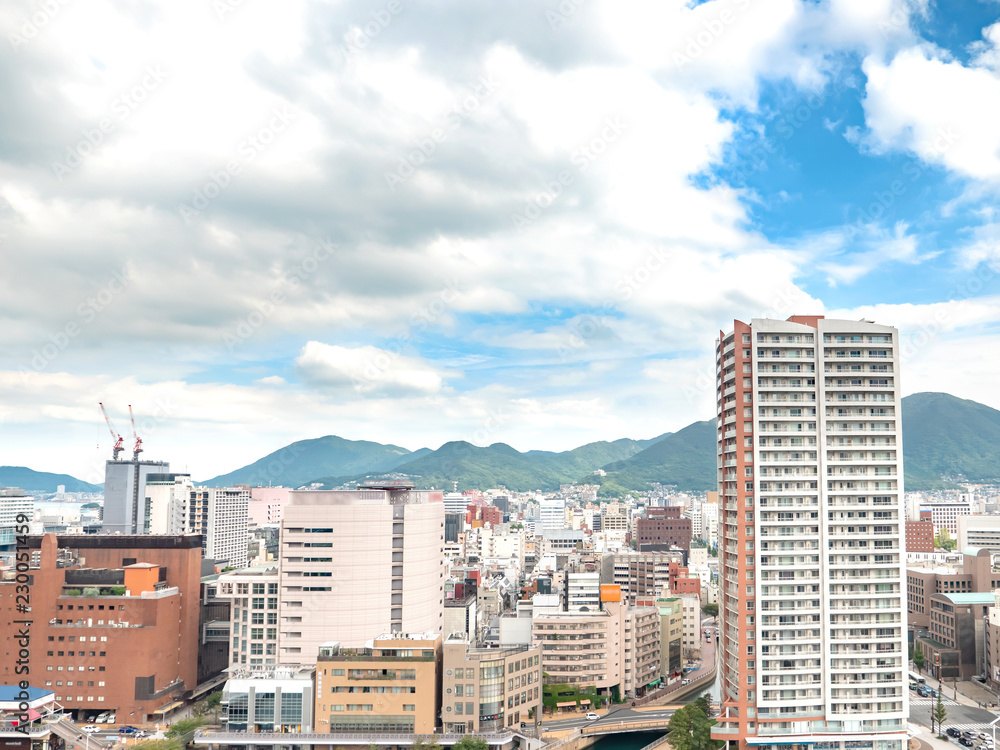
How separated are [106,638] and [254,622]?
1076cm

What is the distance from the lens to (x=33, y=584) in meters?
56.5

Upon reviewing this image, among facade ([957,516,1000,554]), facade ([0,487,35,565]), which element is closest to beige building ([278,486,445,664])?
facade ([957,516,1000,554])

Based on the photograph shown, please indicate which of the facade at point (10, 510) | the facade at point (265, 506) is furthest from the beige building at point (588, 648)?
the facade at point (265, 506)

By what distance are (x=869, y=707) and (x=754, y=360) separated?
847 inches

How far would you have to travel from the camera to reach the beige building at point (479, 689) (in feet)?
152

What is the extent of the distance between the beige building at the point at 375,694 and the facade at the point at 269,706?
81cm

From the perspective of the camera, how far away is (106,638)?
180ft

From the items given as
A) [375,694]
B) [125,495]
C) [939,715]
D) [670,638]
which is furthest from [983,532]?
[125,495]

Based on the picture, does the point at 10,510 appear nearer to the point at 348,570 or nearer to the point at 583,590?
the point at 583,590

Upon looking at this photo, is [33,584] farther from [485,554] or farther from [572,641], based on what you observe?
[485,554]

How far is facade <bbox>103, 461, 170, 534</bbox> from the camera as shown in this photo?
14938 centimetres

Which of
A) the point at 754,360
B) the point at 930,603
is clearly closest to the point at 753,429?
the point at 754,360

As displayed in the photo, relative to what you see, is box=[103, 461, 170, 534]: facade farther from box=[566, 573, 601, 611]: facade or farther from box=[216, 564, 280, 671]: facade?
box=[566, 573, 601, 611]: facade

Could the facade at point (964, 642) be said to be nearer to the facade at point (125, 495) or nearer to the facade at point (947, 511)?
the facade at point (947, 511)
